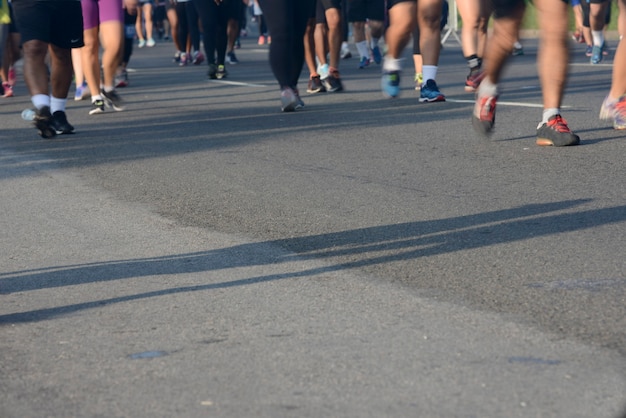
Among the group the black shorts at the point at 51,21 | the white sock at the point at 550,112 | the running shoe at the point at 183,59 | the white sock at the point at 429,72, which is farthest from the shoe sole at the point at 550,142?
the running shoe at the point at 183,59

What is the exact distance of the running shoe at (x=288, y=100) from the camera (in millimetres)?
10391

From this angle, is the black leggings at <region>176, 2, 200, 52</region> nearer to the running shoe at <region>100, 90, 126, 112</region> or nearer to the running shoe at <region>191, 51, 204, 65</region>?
the running shoe at <region>191, 51, 204, 65</region>

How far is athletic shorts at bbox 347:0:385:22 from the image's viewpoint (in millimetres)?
16938

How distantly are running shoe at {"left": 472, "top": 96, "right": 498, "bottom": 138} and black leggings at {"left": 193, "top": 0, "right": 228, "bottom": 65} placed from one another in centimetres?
841

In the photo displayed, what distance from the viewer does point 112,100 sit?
38.8 ft

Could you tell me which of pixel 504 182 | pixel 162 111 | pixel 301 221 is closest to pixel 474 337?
pixel 301 221

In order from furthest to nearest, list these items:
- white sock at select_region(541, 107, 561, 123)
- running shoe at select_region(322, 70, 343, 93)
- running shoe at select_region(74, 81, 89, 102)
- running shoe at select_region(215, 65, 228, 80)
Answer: running shoe at select_region(215, 65, 228, 80), running shoe at select_region(74, 81, 89, 102), running shoe at select_region(322, 70, 343, 93), white sock at select_region(541, 107, 561, 123)

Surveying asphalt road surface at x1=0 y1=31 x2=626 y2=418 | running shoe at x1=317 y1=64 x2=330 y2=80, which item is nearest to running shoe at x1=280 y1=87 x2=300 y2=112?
asphalt road surface at x1=0 y1=31 x2=626 y2=418

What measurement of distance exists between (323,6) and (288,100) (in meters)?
3.08

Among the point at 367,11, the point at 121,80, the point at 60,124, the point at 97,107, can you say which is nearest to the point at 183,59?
the point at 367,11

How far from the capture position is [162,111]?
37.4 feet

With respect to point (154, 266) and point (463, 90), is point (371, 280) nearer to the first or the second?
point (154, 266)

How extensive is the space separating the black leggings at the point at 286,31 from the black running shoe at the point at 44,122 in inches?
81.1

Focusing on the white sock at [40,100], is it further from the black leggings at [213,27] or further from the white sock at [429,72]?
the black leggings at [213,27]
